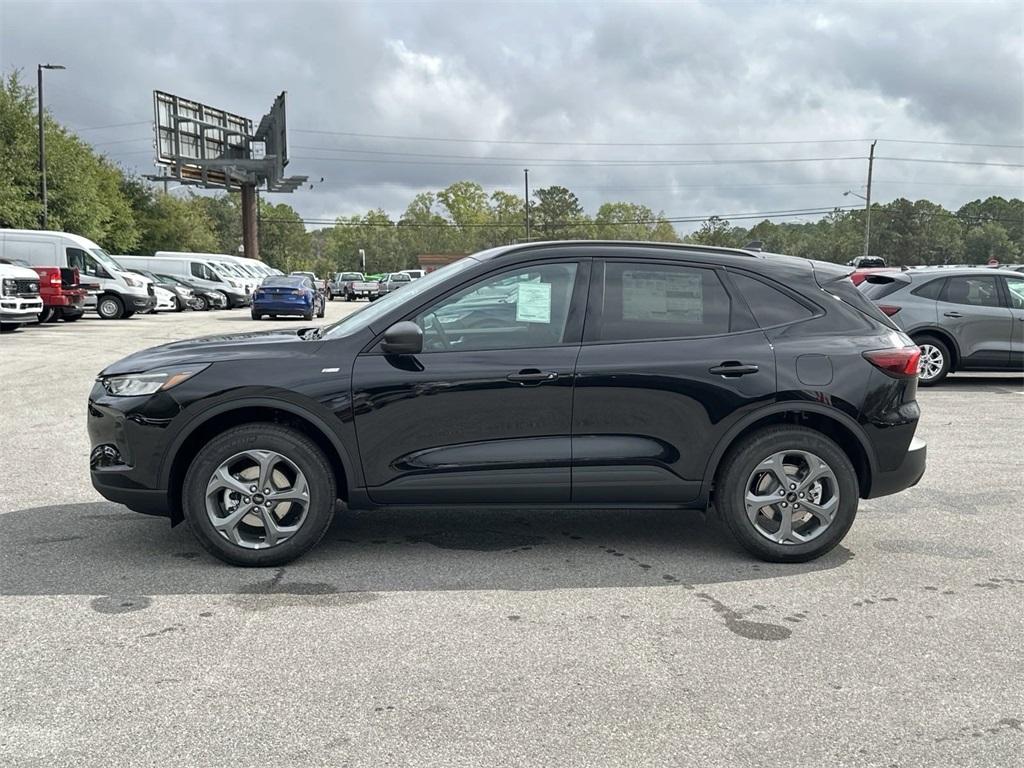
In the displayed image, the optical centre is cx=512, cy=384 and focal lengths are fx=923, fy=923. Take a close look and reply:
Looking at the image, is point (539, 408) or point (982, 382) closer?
point (539, 408)

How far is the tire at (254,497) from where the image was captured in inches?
183

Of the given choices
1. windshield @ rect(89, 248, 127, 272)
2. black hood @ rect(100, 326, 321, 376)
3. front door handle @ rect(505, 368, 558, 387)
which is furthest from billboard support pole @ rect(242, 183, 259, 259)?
front door handle @ rect(505, 368, 558, 387)

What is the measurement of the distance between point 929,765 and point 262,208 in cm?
14866

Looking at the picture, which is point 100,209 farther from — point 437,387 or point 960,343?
point 437,387

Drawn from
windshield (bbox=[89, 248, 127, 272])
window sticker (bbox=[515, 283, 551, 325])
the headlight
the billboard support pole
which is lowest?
the headlight

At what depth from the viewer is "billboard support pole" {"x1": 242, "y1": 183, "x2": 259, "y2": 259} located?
2475 inches

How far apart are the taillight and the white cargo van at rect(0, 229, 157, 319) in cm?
2341

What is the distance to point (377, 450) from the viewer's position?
470 centimetres

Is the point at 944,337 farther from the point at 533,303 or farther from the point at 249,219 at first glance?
the point at 249,219

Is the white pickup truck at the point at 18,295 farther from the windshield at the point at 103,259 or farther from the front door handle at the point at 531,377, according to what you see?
the front door handle at the point at 531,377

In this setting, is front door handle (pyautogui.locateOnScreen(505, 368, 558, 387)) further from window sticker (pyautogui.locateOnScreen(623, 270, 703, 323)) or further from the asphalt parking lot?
the asphalt parking lot

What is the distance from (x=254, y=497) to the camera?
4.66 m

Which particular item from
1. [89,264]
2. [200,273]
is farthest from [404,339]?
[200,273]

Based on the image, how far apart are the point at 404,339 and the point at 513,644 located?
1.60 metres
